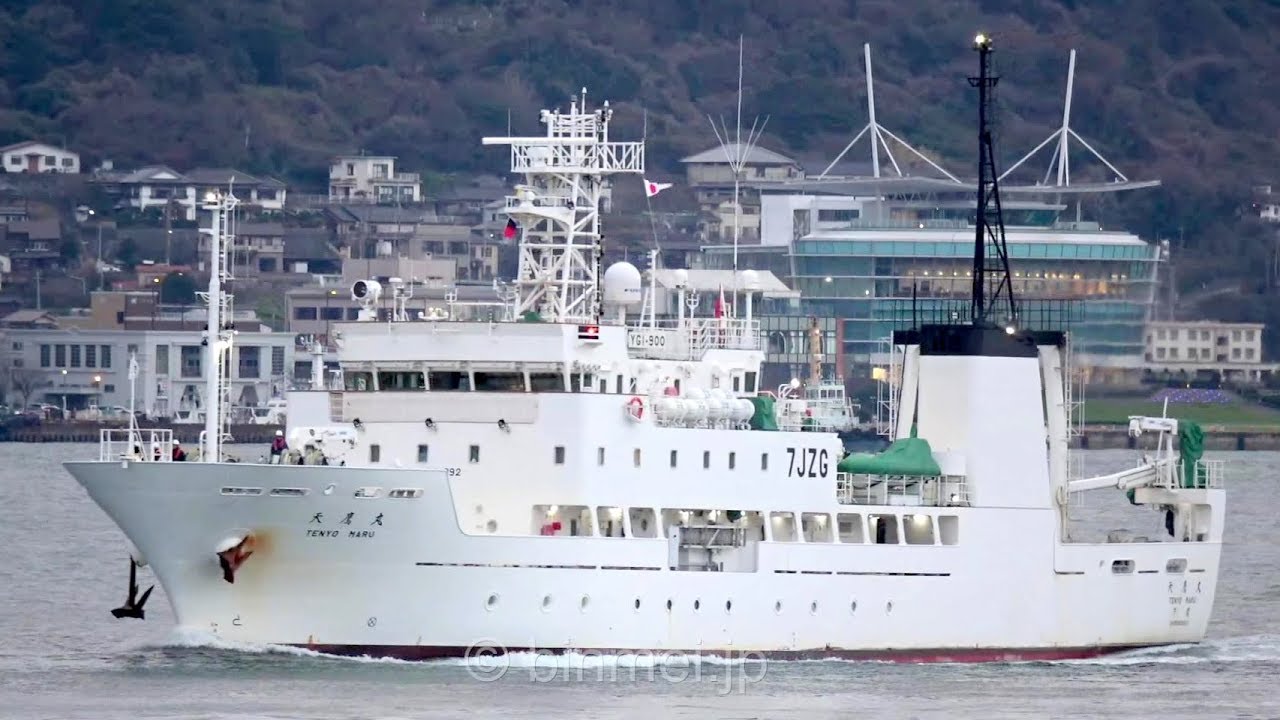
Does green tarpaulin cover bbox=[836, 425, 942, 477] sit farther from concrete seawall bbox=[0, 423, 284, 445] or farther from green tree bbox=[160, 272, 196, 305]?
green tree bbox=[160, 272, 196, 305]

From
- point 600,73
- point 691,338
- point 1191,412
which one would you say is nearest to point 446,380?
point 691,338

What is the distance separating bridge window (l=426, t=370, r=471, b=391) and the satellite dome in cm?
304

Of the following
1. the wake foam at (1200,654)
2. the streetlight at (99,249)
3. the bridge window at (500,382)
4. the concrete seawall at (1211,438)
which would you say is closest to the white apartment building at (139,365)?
the streetlight at (99,249)

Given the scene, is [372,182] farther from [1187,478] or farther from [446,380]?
[446,380]

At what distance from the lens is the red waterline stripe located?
3925 centimetres

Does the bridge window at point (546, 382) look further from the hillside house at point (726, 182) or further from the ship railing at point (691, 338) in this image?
the hillside house at point (726, 182)

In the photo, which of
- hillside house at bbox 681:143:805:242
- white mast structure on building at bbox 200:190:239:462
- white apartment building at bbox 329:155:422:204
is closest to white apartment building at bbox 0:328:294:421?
hillside house at bbox 681:143:805:242

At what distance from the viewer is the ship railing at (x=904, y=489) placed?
43531 millimetres

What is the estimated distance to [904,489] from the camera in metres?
43.8

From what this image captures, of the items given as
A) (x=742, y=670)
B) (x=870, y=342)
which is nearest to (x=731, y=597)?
(x=742, y=670)

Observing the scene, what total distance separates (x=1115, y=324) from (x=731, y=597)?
3278 inches

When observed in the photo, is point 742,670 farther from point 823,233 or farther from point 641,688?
point 823,233

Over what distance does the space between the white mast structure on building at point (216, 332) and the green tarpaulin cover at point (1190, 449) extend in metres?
14.5

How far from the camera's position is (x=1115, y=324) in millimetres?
122438
